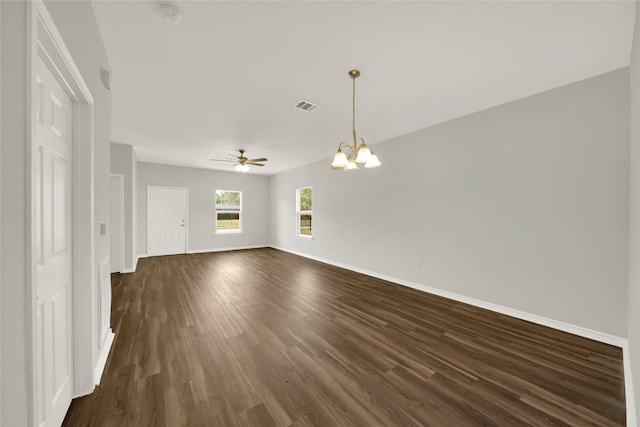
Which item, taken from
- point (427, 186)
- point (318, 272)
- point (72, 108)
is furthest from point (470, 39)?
point (318, 272)

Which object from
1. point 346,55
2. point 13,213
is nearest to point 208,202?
point 346,55

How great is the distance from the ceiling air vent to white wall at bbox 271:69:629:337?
1.92 metres

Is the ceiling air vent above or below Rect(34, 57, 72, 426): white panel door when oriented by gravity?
above

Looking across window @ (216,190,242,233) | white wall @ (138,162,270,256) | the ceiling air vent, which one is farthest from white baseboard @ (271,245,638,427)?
window @ (216,190,242,233)

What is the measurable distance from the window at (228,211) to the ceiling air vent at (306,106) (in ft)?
17.9

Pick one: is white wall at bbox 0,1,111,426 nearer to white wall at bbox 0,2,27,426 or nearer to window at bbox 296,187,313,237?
white wall at bbox 0,2,27,426

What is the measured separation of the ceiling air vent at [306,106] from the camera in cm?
303

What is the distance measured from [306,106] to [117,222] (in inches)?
178

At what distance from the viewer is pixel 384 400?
167 centimetres

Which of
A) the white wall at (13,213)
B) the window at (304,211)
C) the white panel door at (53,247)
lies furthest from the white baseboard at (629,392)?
the window at (304,211)

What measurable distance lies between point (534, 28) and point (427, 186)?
2281 millimetres

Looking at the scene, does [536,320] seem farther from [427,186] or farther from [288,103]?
[288,103]

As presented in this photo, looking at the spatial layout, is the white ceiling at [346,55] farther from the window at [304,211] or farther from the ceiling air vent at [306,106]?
the window at [304,211]

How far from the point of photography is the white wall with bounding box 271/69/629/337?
2395mm
